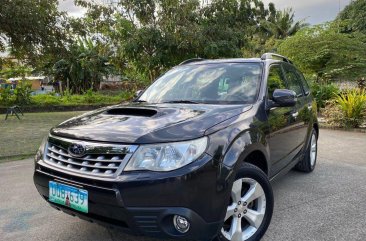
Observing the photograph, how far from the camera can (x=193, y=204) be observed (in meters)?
2.29

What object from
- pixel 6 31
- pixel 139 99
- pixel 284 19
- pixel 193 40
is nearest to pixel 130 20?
pixel 193 40

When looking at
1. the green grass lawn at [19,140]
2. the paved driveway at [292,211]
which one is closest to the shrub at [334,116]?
the paved driveway at [292,211]

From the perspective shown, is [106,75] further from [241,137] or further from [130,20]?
[241,137]

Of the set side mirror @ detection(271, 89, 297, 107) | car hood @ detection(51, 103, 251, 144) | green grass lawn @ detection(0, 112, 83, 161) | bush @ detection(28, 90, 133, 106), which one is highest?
side mirror @ detection(271, 89, 297, 107)

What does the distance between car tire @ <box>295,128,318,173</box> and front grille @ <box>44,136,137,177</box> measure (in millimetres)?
3263

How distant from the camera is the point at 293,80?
4617 millimetres

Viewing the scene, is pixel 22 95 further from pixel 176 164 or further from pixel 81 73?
pixel 176 164

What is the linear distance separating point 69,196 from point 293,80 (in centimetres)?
327

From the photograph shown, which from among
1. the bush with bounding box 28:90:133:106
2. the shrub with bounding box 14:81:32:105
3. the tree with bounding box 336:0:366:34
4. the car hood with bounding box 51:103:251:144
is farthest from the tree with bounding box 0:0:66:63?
the tree with bounding box 336:0:366:34

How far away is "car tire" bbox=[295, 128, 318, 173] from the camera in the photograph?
196 inches

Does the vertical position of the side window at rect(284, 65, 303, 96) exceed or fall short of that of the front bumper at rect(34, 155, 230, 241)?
it exceeds it

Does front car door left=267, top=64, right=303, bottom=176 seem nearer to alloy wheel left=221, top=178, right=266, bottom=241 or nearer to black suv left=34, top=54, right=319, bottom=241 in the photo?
black suv left=34, top=54, right=319, bottom=241

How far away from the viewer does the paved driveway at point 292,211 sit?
3.21 m

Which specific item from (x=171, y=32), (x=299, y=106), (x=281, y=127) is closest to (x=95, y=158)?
(x=281, y=127)
